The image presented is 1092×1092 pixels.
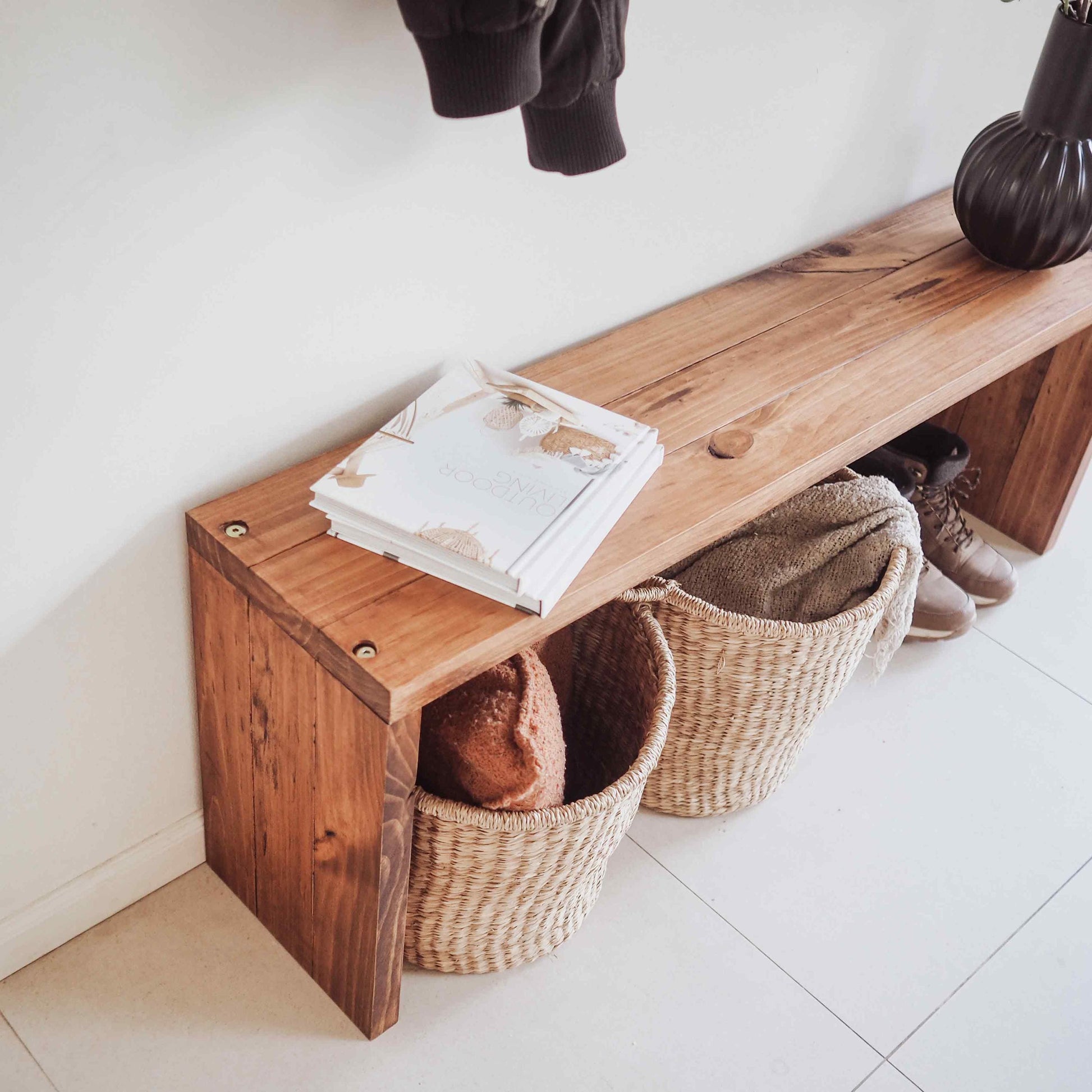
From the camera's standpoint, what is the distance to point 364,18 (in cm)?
99

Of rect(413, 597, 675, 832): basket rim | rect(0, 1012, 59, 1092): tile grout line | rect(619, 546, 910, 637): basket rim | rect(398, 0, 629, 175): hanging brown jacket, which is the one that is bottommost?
rect(0, 1012, 59, 1092): tile grout line

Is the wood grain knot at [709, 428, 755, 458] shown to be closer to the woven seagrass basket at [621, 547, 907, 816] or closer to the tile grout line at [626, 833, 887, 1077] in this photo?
the woven seagrass basket at [621, 547, 907, 816]

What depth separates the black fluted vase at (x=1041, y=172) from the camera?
4.83 ft

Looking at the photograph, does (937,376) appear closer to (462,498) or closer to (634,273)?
(634,273)

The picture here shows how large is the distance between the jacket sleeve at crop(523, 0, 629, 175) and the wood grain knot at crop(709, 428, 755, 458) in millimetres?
365

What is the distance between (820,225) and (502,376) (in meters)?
0.67

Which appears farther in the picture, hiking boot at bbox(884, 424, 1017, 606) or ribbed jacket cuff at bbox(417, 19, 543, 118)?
hiking boot at bbox(884, 424, 1017, 606)

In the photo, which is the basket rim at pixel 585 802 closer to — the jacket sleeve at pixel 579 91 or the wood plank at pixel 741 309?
the wood plank at pixel 741 309

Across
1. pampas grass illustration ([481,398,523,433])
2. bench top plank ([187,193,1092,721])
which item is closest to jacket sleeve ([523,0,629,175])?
pampas grass illustration ([481,398,523,433])

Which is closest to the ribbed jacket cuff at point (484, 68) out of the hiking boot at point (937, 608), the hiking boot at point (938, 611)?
the hiking boot at point (937, 608)

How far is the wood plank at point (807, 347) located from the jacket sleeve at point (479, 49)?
19.3 inches

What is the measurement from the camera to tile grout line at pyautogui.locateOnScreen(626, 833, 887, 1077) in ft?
4.30

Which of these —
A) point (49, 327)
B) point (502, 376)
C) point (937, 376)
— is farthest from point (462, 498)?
point (937, 376)

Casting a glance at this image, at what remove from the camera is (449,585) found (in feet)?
3.52
